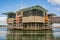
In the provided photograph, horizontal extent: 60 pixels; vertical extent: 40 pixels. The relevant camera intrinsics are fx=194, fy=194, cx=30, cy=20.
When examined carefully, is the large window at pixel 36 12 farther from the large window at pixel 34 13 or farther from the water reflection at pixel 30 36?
the water reflection at pixel 30 36

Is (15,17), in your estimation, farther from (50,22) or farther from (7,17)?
(50,22)

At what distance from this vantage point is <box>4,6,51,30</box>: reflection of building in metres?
34.8

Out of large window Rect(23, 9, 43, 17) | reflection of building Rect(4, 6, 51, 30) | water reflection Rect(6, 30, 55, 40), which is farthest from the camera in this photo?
large window Rect(23, 9, 43, 17)

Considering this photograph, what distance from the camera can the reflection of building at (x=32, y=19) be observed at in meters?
34.8

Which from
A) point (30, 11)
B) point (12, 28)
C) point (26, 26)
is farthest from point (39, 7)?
point (12, 28)

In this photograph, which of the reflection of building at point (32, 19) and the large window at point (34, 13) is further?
the large window at point (34, 13)

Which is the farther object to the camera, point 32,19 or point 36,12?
point 36,12

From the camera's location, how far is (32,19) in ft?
114

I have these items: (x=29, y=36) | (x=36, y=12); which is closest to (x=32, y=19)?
(x=36, y=12)

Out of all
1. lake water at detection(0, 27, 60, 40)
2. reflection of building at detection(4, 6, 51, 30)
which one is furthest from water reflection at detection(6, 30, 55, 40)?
reflection of building at detection(4, 6, 51, 30)

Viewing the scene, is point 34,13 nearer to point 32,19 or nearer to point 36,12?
point 36,12

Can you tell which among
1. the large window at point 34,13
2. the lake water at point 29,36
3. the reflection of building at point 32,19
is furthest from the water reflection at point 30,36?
the large window at point 34,13

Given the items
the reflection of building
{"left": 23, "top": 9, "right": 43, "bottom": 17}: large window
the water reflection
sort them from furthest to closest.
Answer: {"left": 23, "top": 9, "right": 43, "bottom": 17}: large window < the reflection of building < the water reflection

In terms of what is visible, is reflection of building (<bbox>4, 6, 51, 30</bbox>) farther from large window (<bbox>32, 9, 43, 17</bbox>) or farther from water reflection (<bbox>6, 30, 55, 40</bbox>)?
water reflection (<bbox>6, 30, 55, 40</bbox>)
